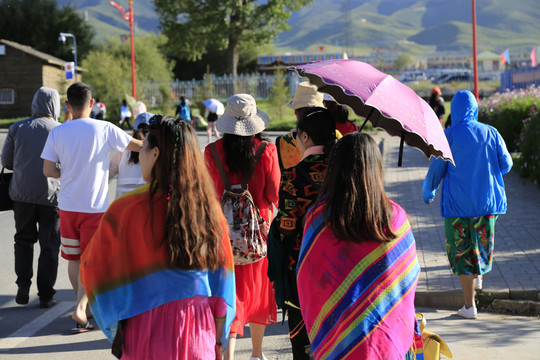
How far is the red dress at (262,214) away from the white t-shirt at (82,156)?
3.99 feet

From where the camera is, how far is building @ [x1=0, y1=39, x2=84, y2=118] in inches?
1794

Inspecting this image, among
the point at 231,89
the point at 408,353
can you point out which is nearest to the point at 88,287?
the point at 408,353

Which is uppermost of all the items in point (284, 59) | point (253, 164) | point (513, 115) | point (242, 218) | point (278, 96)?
point (284, 59)

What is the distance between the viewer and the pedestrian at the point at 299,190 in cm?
392

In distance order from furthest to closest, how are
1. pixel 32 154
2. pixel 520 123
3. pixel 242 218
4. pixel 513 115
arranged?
pixel 513 115, pixel 520 123, pixel 32 154, pixel 242 218

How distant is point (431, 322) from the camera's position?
609 centimetres

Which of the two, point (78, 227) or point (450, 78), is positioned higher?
point (450, 78)

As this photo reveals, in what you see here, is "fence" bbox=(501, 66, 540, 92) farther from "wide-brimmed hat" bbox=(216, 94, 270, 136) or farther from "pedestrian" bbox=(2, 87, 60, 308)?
"wide-brimmed hat" bbox=(216, 94, 270, 136)

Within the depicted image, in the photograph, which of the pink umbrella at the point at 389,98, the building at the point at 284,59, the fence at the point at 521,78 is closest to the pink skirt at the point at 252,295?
the pink umbrella at the point at 389,98

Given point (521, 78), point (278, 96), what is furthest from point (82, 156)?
point (278, 96)

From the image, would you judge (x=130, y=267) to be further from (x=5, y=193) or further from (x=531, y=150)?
(x=531, y=150)

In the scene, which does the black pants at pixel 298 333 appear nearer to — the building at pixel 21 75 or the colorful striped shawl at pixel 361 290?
the colorful striped shawl at pixel 361 290

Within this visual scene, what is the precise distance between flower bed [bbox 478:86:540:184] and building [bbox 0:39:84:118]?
32.7 meters

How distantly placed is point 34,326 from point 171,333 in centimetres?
354
